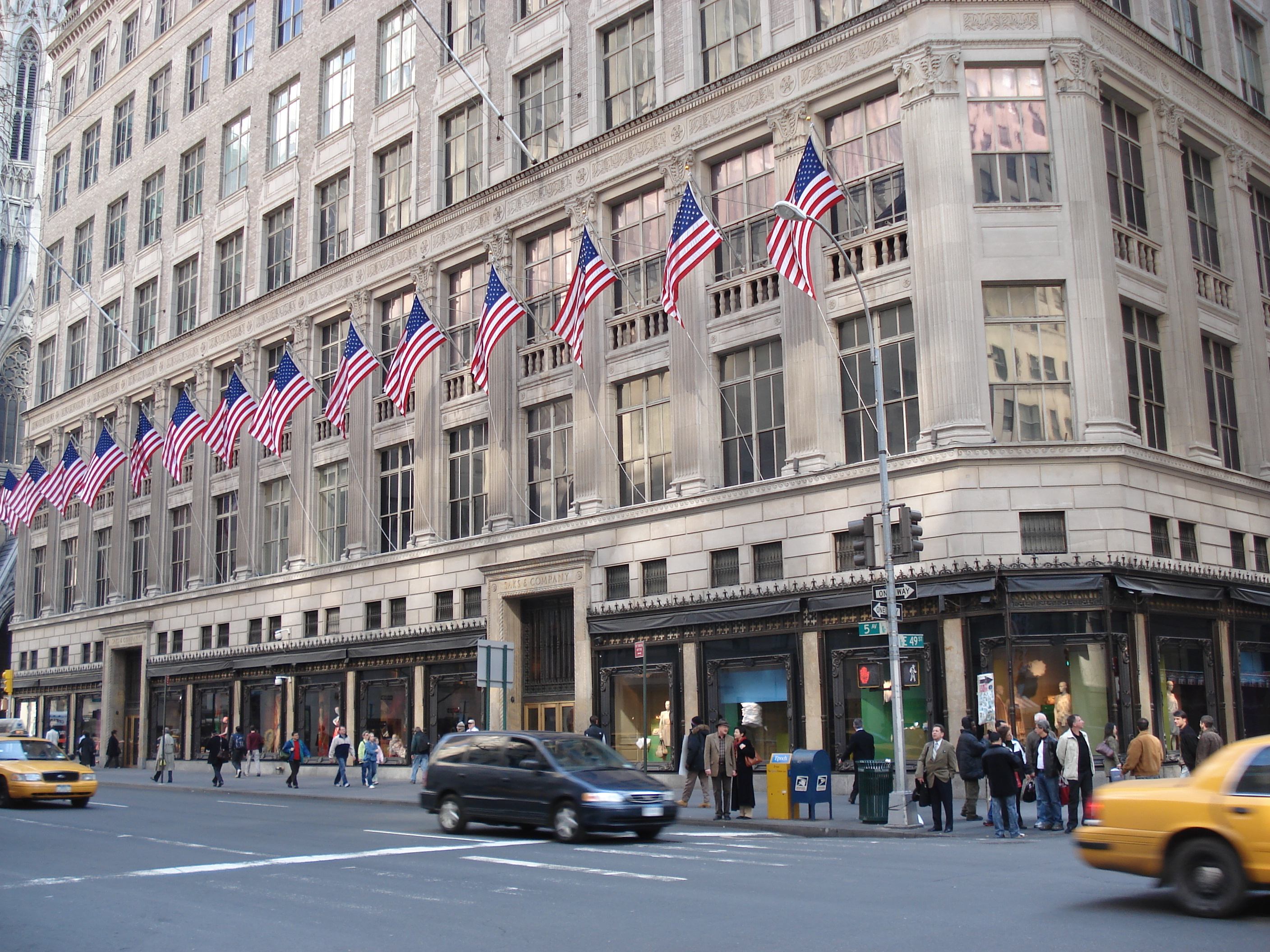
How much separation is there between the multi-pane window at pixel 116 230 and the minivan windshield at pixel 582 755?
154ft

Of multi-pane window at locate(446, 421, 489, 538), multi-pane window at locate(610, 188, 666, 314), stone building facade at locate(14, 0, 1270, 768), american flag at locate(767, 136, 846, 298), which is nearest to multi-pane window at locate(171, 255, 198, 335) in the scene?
stone building facade at locate(14, 0, 1270, 768)

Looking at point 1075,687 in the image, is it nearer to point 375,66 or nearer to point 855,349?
point 855,349

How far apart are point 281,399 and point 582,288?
12137mm

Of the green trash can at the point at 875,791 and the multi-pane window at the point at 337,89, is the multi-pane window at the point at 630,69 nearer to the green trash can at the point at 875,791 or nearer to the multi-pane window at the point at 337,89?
the multi-pane window at the point at 337,89

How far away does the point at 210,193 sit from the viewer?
51750mm

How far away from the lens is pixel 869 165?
28.5 m

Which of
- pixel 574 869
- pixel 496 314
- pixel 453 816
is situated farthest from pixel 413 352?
pixel 574 869

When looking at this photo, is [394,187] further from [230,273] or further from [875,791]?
[875,791]

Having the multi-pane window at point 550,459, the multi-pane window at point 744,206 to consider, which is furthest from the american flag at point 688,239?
the multi-pane window at point 550,459

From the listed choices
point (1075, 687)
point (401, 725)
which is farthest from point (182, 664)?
point (1075, 687)

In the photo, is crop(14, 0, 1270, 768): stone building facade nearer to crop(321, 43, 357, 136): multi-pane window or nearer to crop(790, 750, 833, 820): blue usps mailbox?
crop(321, 43, 357, 136): multi-pane window

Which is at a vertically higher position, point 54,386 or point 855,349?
point 54,386

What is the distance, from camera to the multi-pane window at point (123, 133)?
5912 centimetres

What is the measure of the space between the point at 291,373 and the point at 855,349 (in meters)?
17.7
